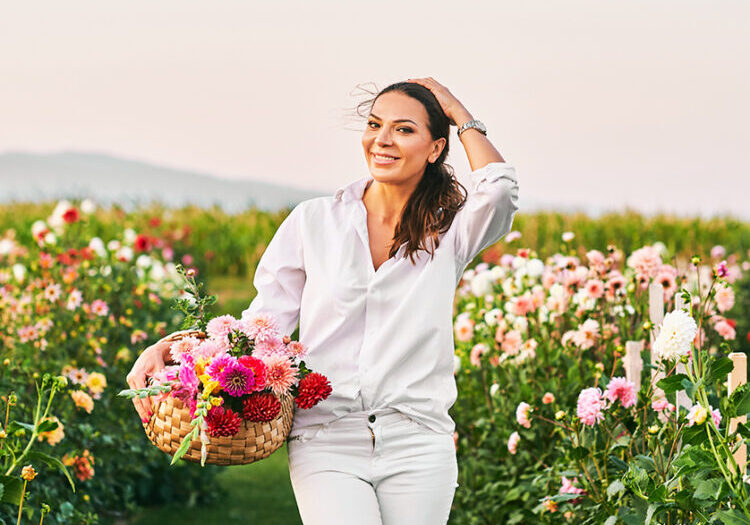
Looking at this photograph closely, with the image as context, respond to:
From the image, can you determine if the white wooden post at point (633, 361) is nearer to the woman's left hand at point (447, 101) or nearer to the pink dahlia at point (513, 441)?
the pink dahlia at point (513, 441)

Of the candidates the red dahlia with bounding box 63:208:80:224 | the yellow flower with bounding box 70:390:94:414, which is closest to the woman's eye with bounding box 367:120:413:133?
the yellow flower with bounding box 70:390:94:414

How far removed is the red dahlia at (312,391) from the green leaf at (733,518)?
98 cm

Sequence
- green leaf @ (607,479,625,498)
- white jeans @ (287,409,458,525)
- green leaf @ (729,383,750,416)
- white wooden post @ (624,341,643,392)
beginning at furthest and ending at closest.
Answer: white wooden post @ (624,341,643,392)
green leaf @ (607,479,625,498)
white jeans @ (287,409,458,525)
green leaf @ (729,383,750,416)

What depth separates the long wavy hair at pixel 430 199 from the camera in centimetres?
264

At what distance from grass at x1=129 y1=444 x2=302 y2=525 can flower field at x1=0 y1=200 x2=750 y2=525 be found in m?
0.04

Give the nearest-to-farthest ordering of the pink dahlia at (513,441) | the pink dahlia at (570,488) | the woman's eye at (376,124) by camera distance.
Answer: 1. the woman's eye at (376,124)
2. the pink dahlia at (570,488)
3. the pink dahlia at (513,441)

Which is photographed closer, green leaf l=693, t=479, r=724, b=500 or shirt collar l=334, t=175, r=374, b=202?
green leaf l=693, t=479, r=724, b=500

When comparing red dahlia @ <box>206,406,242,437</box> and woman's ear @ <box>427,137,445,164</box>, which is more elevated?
woman's ear @ <box>427,137,445,164</box>

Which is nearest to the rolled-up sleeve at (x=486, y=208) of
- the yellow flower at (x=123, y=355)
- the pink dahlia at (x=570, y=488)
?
the pink dahlia at (x=570, y=488)

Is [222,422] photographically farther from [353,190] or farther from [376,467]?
[353,190]

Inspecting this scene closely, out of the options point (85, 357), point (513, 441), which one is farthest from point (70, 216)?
point (513, 441)

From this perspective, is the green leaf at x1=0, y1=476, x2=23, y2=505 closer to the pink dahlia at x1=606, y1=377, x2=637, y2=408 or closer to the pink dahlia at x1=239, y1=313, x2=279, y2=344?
the pink dahlia at x1=239, y1=313, x2=279, y2=344

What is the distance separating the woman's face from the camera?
8.75 feet

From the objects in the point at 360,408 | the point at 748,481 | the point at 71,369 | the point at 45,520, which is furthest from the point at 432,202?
the point at 71,369
